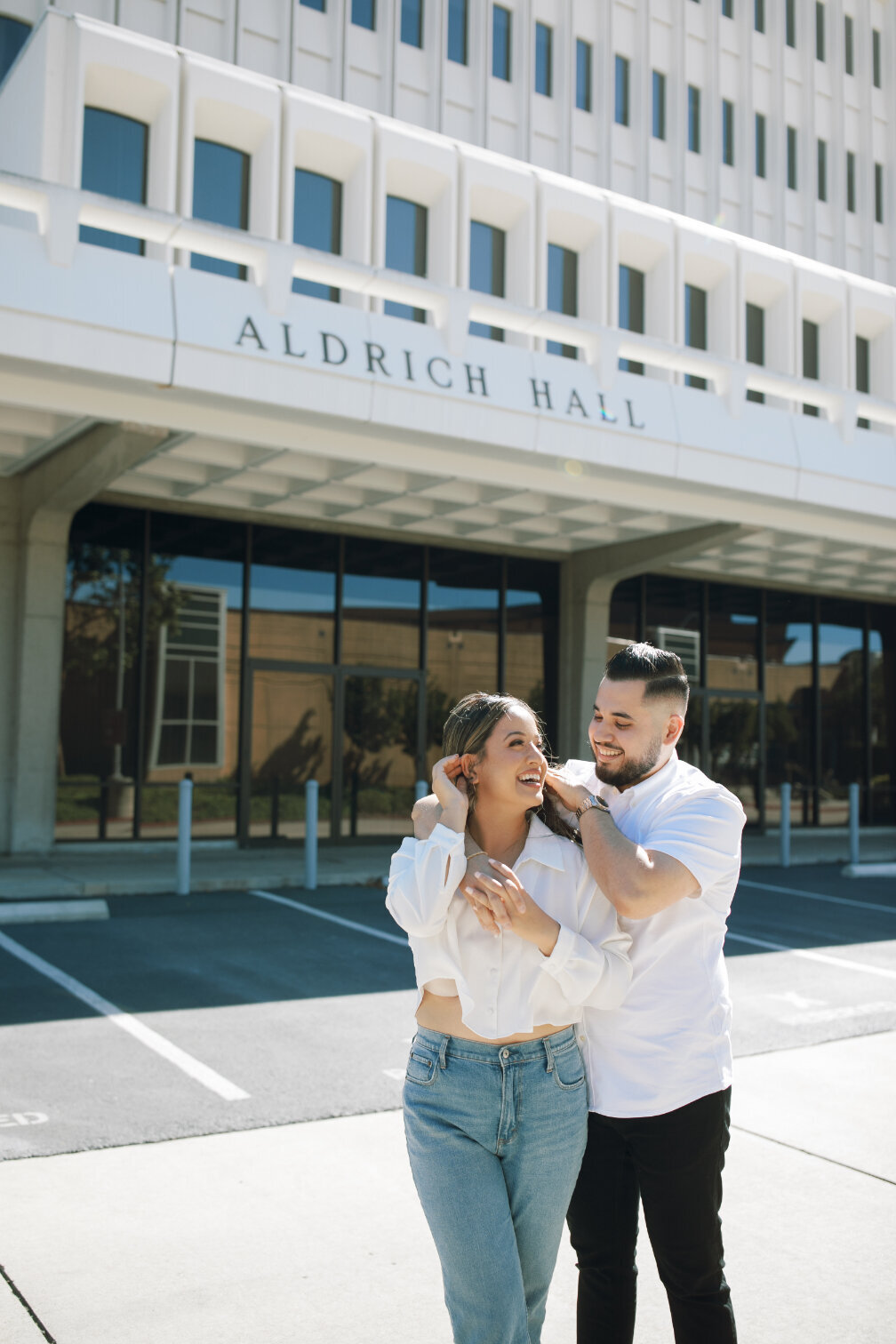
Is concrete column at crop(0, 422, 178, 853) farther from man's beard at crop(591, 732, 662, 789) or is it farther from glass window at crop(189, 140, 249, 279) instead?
man's beard at crop(591, 732, 662, 789)

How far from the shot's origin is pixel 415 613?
16172 mm

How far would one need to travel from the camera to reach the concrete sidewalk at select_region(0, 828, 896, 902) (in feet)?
35.3

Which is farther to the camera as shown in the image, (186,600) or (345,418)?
(186,600)

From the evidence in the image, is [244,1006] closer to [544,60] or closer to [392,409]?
[392,409]

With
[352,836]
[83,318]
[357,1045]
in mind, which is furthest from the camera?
[352,836]

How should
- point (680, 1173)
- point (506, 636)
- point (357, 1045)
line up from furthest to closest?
point (506, 636) → point (357, 1045) → point (680, 1173)

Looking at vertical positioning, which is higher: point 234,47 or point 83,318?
point 234,47

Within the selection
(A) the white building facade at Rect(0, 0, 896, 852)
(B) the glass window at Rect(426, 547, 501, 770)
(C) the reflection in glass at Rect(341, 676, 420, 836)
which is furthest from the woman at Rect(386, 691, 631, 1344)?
(B) the glass window at Rect(426, 547, 501, 770)

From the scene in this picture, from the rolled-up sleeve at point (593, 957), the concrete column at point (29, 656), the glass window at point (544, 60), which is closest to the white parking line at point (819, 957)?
the rolled-up sleeve at point (593, 957)

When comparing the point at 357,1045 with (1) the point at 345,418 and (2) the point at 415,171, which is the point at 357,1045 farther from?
(2) the point at 415,171

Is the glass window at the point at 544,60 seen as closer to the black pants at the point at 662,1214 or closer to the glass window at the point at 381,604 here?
the glass window at the point at 381,604

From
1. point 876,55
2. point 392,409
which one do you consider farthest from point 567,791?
point 876,55

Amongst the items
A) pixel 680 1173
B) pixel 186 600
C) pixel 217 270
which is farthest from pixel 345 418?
pixel 680 1173

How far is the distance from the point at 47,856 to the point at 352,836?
13.6ft
